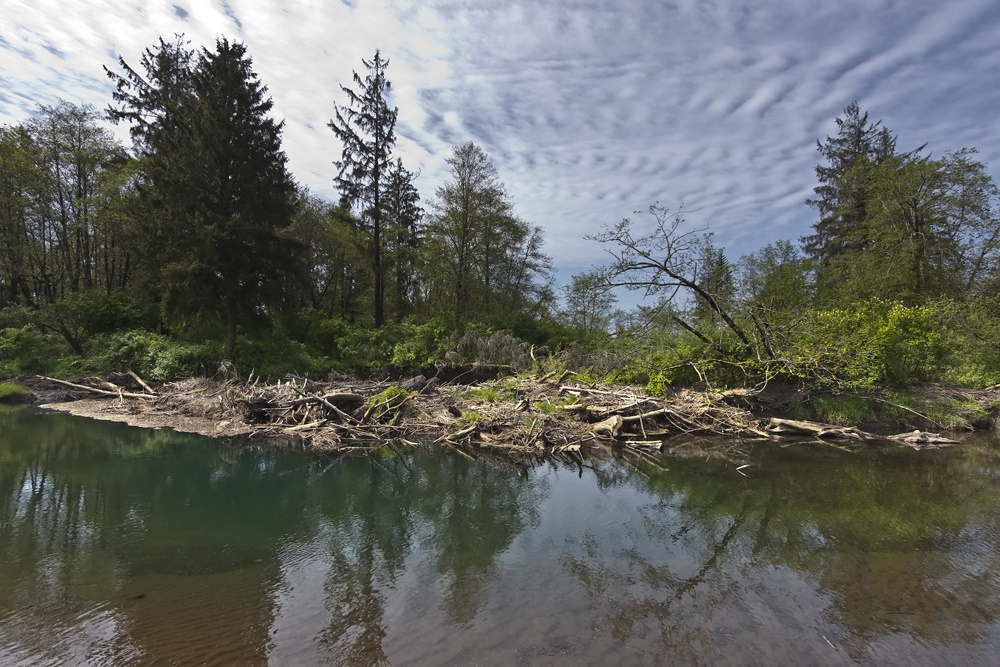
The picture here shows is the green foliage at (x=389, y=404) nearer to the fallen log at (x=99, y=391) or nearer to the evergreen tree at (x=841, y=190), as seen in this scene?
the fallen log at (x=99, y=391)

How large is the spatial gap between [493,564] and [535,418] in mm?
6637

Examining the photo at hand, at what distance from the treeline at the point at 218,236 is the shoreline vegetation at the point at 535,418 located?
590 centimetres

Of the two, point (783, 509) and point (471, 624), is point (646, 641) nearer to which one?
Result: point (471, 624)

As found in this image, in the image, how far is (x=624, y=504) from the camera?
8164 mm

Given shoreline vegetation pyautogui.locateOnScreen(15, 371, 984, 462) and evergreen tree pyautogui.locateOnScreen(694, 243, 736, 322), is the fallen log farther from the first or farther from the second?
evergreen tree pyautogui.locateOnScreen(694, 243, 736, 322)

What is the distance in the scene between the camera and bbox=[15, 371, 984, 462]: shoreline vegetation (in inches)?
476

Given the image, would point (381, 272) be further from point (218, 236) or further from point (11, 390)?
point (11, 390)

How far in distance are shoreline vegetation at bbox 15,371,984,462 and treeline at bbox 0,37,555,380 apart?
5.90 metres

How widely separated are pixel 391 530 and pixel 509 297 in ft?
74.0

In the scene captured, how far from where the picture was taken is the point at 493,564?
230 inches

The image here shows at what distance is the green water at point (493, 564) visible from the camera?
409 cm

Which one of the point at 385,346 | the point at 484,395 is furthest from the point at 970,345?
the point at 385,346

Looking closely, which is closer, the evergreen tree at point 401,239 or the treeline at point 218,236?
the treeline at point 218,236

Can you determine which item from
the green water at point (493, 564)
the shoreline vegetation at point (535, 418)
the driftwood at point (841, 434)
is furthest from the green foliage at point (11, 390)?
the driftwood at point (841, 434)
